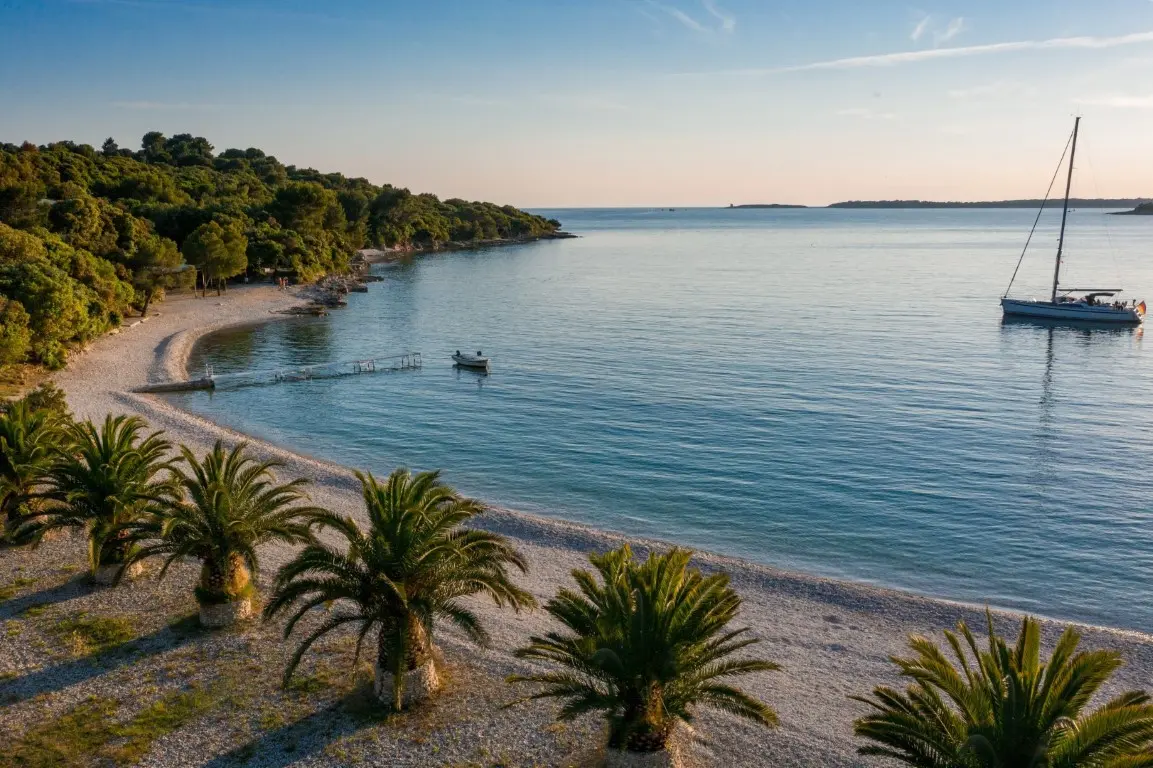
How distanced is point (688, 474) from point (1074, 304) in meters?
58.0

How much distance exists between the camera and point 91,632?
18.2 metres

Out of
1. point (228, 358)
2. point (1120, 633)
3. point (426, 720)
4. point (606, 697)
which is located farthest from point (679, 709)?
point (228, 358)

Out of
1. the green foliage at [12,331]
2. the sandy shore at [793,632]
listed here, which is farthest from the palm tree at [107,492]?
the green foliage at [12,331]

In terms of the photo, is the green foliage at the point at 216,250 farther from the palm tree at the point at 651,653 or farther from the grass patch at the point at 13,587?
the palm tree at the point at 651,653

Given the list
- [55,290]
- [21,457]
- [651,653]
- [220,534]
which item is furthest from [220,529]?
[55,290]

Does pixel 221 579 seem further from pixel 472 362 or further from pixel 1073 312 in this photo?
pixel 1073 312

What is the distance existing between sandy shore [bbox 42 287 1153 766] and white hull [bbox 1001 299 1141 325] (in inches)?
2434

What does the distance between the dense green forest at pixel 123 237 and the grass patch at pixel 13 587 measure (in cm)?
2297

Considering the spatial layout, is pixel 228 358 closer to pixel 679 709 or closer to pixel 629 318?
pixel 629 318

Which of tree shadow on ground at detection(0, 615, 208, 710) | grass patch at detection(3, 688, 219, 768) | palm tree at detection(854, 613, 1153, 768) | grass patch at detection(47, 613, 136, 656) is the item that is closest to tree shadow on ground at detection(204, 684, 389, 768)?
grass patch at detection(3, 688, 219, 768)

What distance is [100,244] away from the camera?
220 feet

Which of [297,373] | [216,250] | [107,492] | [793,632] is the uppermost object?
[216,250]

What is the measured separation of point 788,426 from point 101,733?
33.6 metres

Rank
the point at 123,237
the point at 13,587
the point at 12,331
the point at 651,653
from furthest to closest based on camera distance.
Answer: the point at 123,237, the point at 12,331, the point at 13,587, the point at 651,653
